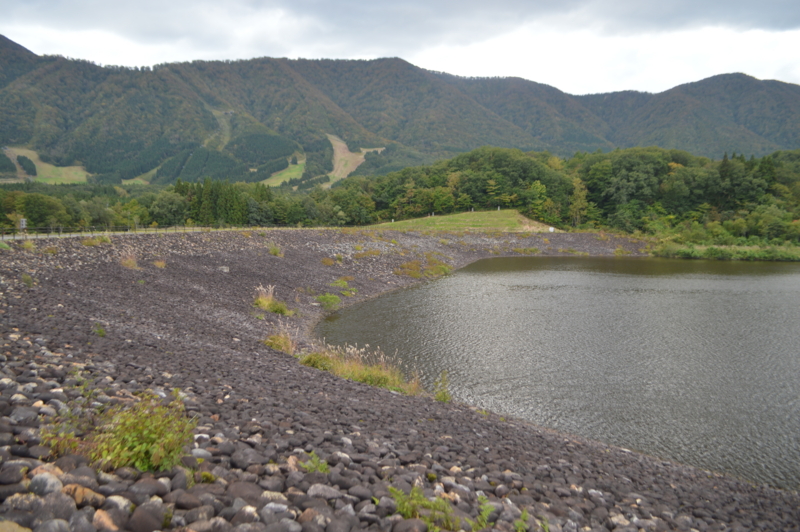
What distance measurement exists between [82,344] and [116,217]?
97608mm

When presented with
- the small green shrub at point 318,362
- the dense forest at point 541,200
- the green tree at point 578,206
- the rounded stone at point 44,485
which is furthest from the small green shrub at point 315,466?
the green tree at point 578,206

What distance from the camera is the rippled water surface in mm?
13232

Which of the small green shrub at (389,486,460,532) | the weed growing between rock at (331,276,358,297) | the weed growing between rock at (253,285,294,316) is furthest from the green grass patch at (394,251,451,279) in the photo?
the small green shrub at (389,486,460,532)

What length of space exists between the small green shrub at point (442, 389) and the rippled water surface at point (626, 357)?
1.21 feet

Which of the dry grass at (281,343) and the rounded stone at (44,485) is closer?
the rounded stone at (44,485)

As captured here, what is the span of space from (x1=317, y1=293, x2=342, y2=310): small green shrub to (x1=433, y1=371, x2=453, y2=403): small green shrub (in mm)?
13320

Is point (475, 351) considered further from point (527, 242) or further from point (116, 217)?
point (116, 217)

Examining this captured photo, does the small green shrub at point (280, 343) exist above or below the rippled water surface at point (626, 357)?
above

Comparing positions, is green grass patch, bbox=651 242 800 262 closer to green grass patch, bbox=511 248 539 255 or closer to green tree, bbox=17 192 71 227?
green grass patch, bbox=511 248 539 255

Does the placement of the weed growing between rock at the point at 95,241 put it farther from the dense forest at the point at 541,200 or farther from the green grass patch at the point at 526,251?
the green grass patch at the point at 526,251

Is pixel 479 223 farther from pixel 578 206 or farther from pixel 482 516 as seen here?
pixel 482 516

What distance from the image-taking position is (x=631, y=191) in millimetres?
96625

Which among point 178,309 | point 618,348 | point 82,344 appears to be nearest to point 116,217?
point 178,309

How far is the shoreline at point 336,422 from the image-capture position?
695cm
